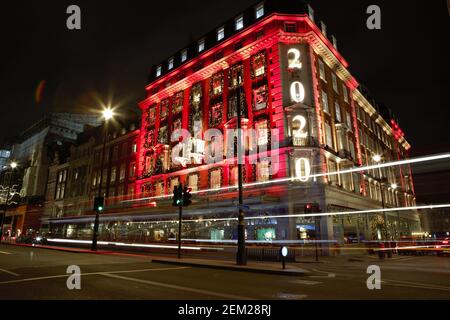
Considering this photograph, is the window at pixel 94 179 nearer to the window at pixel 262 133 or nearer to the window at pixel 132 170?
the window at pixel 132 170

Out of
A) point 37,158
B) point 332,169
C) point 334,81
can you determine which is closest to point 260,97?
point 332,169

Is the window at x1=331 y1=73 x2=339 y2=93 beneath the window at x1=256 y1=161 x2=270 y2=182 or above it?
above

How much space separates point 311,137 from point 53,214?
168 ft

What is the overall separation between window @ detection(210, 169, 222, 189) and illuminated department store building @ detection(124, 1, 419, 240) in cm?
10

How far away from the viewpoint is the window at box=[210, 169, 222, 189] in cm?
3028

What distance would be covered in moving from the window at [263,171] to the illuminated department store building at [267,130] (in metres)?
0.09

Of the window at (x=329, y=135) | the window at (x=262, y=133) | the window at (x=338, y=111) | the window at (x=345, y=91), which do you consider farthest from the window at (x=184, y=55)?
the window at (x=329, y=135)

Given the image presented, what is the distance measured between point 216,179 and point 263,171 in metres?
5.67

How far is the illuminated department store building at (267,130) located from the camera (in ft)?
83.5

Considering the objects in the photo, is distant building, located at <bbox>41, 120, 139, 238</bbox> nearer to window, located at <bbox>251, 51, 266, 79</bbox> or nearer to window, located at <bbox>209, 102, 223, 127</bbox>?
window, located at <bbox>209, 102, 223, 127</bbox>

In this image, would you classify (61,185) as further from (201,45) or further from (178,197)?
(178,197)

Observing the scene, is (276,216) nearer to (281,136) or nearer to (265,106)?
(281,136)

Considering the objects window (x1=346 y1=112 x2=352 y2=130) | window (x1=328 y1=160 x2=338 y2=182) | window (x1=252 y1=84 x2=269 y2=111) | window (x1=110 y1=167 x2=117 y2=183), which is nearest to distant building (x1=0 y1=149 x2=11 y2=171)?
window (x1=110 y1=167 x2=117 y2=183)
